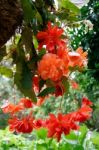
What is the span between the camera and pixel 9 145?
1.89 m

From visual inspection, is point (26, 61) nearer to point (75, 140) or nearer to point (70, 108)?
point (75, 140)

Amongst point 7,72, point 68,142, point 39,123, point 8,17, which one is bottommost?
point 68,142

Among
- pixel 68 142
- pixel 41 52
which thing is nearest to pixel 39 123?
pixel 41 52

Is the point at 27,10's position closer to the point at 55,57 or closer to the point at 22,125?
the point at 55,57

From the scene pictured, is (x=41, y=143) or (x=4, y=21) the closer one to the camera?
(x=4, y=21)

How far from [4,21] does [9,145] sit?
4.12ft

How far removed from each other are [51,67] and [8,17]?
0.37 ft

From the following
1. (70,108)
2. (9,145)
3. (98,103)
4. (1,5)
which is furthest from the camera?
(70,108)

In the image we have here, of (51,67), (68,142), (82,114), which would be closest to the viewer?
(51,67)

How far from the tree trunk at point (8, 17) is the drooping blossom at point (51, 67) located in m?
0.08

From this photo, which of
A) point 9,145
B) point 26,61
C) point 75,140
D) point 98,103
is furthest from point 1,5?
point 98,103

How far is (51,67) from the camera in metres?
0.70

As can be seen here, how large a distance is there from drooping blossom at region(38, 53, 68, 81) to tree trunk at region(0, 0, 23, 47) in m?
0.08

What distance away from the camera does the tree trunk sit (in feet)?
2.31
